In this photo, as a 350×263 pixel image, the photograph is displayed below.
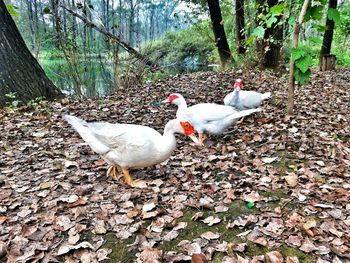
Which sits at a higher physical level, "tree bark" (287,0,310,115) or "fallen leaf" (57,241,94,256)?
"tree bark" (287,0,310,115)

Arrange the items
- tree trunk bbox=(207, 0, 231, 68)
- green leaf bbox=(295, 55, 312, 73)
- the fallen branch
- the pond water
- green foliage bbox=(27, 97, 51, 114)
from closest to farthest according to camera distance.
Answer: green leaf bbox=(295, 55, 312, 73), green foliage bbox=(27, 97, 51, 114), the fallen branch, the pond water, tree trunk bbox=(207, 0, 231, 68)

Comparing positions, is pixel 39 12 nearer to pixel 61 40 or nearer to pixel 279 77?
pixel 61 40

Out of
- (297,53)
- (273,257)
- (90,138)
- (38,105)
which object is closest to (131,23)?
(38,105)

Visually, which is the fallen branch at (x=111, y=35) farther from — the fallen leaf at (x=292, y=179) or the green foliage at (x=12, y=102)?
the fallen leaf at (x=292, y=179)

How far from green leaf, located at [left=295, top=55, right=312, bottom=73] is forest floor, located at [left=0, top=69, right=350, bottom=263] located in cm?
89

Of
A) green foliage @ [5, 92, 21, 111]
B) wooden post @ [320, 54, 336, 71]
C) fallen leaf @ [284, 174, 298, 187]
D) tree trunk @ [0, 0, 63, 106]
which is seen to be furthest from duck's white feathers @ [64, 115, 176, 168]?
wooden post @ [320, 54, 336, 71]

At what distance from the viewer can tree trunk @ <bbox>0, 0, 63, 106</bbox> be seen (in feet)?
19.3

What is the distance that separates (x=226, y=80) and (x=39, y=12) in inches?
193

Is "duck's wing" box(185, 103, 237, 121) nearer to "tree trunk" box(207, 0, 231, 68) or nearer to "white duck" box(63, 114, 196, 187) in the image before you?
"white duck" box(63, 114, 196, 187)

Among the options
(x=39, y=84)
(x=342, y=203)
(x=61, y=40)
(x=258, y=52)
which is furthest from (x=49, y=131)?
(x=258, y=52)

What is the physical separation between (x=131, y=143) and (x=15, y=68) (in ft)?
13.0

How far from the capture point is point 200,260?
92.7 inches

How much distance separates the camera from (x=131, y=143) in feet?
10.5

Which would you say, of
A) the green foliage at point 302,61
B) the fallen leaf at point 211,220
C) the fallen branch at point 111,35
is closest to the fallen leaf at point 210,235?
the fallen leaf at point 211,220
